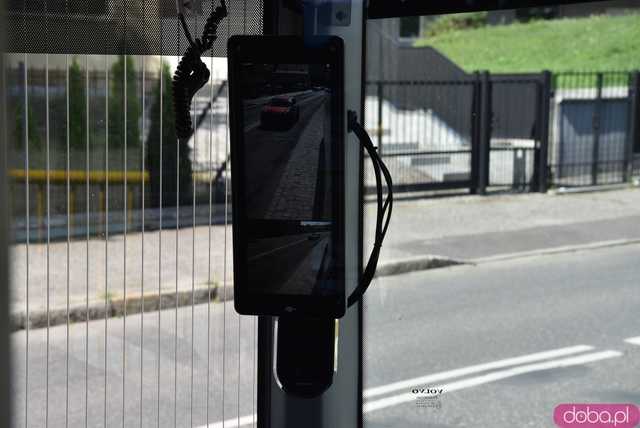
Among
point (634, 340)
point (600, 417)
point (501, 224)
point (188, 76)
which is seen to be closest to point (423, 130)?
point (501, 224)

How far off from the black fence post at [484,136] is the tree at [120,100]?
366 cm

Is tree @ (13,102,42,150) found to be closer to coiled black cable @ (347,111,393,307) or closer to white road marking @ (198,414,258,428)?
coiled black cable @ (347,111,393,307)

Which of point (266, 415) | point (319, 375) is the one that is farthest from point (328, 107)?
point (266, 415)

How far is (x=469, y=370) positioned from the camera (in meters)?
4.37

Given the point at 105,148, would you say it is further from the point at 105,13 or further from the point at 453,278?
the point at 453,278

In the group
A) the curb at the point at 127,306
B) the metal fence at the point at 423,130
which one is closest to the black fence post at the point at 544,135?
the metal fence at the point at 423,130

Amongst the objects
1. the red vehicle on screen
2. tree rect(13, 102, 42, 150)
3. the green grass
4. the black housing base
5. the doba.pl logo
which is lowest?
the doba.pl logo

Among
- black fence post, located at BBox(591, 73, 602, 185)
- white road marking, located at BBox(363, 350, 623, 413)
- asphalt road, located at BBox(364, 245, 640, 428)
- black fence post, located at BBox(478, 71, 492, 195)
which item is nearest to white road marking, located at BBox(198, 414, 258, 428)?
asphalt road, located at BBox(364, 245, 640, 428)

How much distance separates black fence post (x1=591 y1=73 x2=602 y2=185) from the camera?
32.4 ft

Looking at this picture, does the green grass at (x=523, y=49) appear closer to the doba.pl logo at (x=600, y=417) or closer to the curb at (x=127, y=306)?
the doba.pl logo at (x=600, y=417)

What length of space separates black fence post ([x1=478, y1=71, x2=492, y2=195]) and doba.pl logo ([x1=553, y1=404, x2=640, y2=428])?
329 cm

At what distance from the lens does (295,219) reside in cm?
214

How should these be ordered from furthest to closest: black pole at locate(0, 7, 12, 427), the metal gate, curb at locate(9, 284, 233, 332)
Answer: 1. the metal gate
2. curb at locate(9, 284, 233, 332)
3. black pole at locate(0, 7, 12, 427)

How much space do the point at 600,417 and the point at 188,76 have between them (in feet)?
4.38
